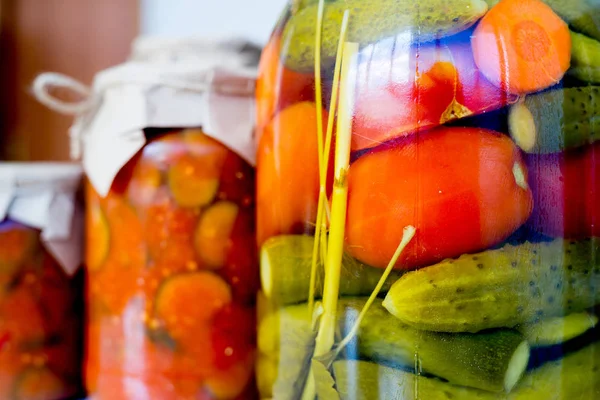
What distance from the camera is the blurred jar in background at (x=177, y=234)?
0.58 meters

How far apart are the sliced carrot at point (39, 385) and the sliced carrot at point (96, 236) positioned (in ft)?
0.44

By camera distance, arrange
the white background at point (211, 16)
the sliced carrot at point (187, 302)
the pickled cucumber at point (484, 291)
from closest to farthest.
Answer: the pickled cucumber at point (484, 291), the sliced carrot at point (187, 302), the white background at point (211, 16)

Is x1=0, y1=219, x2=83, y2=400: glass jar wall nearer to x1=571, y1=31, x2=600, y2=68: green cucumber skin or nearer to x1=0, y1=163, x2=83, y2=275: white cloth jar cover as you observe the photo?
x1=0, y1=163, x2=83, y2=275: white cloth jar cover

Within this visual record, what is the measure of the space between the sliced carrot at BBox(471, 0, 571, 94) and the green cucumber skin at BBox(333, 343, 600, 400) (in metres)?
0.18

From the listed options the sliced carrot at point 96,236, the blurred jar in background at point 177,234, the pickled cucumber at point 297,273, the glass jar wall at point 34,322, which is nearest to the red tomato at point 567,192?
the pickled cucumber at point 297,273

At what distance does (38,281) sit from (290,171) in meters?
0.38

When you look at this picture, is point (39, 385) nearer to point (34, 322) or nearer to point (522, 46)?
point (34, 322)

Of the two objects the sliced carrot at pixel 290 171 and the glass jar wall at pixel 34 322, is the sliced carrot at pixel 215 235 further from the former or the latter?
the glass jar wall at pixel 34 322

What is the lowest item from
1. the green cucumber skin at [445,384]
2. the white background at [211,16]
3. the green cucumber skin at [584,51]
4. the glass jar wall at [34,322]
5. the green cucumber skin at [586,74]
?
the glass jar wall at [34,322]

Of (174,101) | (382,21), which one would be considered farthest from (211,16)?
(382,21)

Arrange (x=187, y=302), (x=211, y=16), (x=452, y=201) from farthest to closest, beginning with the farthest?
(x=211, y=16) → (x=187, y=302) → (x=452, y=201)

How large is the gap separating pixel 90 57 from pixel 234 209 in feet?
1.51

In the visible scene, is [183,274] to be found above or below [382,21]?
below

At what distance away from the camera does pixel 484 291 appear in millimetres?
376
